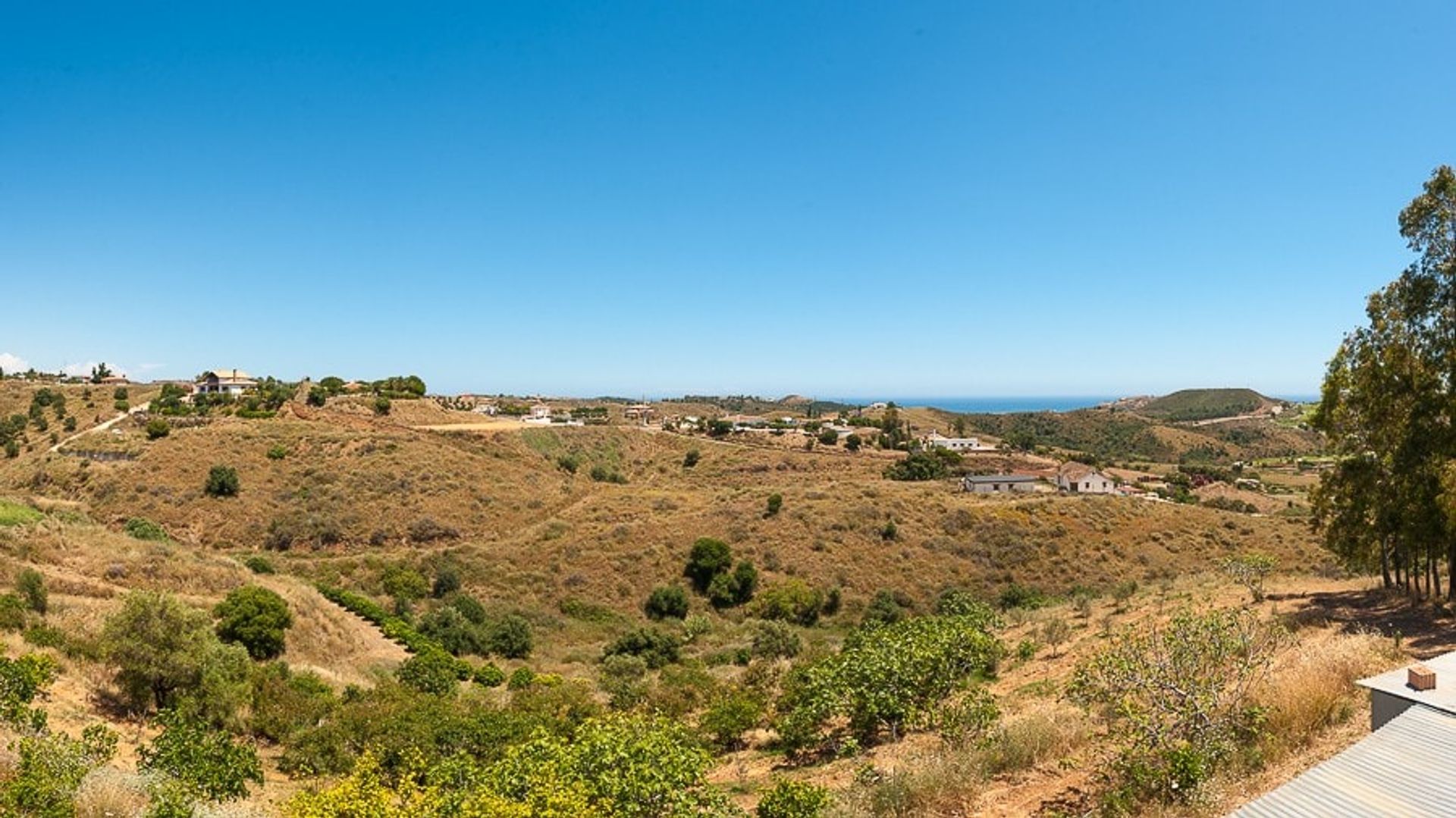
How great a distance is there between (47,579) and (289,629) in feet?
18.9

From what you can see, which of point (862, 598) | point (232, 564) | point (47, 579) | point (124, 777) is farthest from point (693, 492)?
point (124, 777)

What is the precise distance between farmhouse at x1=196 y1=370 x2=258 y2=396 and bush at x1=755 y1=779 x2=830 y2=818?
81.5 meters

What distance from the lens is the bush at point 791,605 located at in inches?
1259

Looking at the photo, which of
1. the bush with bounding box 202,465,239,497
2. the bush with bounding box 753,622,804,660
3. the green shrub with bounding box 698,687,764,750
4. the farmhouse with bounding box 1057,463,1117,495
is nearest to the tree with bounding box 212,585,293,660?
the green shrub with bounding box 698,687,764,750

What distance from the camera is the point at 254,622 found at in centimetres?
1805

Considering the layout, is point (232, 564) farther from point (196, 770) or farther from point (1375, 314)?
point (1375, 314)

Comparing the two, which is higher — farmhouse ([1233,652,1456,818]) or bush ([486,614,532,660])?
farmhouse ([1233,652,1456,818])

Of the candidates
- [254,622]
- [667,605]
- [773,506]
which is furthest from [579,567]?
[254,622]

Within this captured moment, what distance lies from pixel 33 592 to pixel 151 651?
19.3ft

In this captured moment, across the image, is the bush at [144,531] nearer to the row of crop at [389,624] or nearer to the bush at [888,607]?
the row of crop at [389,624]

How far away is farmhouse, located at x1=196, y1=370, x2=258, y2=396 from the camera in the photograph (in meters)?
77.0

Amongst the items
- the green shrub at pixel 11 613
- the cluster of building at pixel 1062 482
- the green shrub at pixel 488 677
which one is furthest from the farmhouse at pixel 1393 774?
the cluster of building at pixel 1062 482

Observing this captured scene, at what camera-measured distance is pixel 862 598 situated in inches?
1337

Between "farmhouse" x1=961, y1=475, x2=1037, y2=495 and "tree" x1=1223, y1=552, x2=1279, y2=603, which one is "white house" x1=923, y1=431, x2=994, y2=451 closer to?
"farmhouse" x1=961, y1=475, x2=1037, y2=495
